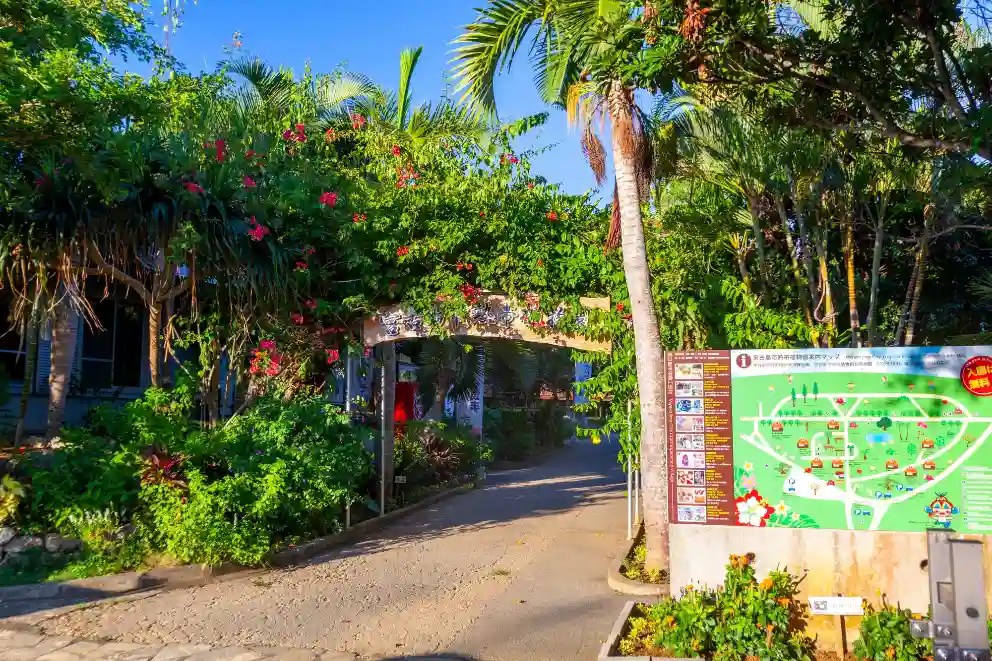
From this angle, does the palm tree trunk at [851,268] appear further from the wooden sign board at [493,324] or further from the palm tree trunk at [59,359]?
the palm tree trunk at [59,359]

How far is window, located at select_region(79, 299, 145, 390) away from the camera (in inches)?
565

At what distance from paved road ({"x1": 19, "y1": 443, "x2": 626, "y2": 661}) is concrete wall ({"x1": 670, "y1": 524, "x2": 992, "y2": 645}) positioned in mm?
1137

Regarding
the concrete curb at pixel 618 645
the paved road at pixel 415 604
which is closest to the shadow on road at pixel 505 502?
the paved road at pixel 415 604

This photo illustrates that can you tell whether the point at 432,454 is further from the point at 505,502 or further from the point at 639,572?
the point at 639,572

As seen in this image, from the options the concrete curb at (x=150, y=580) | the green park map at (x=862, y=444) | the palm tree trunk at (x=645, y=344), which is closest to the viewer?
the green park map at (x=862, y=444)

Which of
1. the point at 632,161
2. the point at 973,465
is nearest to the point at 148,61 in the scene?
the point at 632,161

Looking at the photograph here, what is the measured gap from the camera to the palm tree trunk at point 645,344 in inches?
344

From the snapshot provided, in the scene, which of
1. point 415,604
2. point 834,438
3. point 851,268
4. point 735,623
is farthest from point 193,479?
point 851,268

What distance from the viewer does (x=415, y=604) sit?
7844mm

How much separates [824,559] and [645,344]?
3.26 metres

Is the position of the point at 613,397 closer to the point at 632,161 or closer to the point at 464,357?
the point at 632,161

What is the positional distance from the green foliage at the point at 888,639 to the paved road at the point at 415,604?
6.46 ft

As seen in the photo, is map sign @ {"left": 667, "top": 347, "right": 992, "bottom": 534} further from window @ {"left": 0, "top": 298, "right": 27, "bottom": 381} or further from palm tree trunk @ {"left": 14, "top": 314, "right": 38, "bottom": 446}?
window @ {"left": 0, "top": 298, "right": 27, "bottom": 381}

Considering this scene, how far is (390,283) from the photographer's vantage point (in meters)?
11.4
